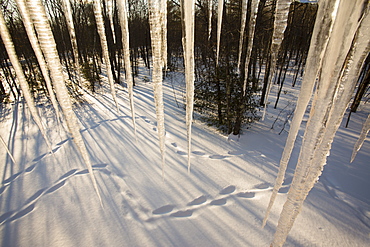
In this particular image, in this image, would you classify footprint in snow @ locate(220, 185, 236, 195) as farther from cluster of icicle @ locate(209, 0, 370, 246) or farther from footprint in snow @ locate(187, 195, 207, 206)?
cluster of icicle @ locate(209, 0, 370, 246)

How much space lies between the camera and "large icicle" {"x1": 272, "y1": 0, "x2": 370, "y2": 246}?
52cm

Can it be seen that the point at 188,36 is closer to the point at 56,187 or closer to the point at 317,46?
the point at 317,46

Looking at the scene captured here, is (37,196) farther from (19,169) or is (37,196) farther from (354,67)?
(354,67)

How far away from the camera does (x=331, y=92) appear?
61cm

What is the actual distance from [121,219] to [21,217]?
4.50 feet

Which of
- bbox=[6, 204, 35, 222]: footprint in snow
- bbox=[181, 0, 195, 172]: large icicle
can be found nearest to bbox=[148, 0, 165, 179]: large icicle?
bbox=[181, 0, 195, 172]: large icicle

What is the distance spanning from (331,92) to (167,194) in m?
2.46

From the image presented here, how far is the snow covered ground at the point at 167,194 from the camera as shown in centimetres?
192

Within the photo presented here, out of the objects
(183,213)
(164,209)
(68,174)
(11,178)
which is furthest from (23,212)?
(183,213)

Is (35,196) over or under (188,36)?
under

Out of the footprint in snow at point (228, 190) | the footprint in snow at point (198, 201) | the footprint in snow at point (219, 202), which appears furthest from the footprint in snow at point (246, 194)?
the footprint in snow at point (198, 201)

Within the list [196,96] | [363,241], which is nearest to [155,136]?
[196,96]

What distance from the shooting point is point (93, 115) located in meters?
5.39

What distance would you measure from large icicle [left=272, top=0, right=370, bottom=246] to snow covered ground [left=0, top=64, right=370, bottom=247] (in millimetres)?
1554
